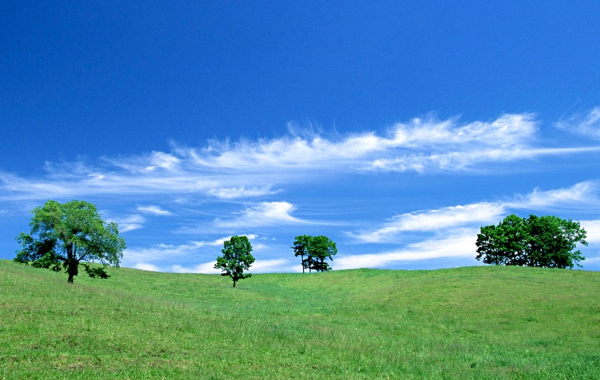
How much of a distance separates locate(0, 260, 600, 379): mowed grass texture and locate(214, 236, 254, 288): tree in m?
32.4

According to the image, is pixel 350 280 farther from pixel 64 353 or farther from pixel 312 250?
pixel 64 353

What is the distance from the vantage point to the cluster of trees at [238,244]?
4634 centimetres

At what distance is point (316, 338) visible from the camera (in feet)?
88.0

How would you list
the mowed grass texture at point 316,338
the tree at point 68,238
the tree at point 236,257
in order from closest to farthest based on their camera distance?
1. the mowed grass texture at point 316,338
2. the tree at point 68,238
3. the tree at point 236,257

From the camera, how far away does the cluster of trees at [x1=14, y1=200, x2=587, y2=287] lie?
46.3 metres

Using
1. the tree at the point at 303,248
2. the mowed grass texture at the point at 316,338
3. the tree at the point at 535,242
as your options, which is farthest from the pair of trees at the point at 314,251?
the mowed grass texture at the point at 316,338

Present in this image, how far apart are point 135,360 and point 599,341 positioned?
3102 cm

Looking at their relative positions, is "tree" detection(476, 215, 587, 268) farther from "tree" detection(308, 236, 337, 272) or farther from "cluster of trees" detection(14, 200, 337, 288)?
"cluster of trees" detection(14, 200, 337, 288)

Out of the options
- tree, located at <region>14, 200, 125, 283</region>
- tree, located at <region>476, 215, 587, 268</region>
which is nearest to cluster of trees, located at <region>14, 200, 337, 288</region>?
tree, located at <region>14, 200, 125, 283</region>

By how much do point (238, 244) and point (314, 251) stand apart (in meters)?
57.1

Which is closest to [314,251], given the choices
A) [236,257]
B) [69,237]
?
[236,257]

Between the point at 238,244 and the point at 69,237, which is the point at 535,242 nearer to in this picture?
the point at 238,244

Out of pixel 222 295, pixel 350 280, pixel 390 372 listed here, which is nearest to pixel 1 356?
pixel 390 372

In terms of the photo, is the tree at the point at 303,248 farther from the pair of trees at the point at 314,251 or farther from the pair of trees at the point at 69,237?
the pair of trees at the point at 69,237
